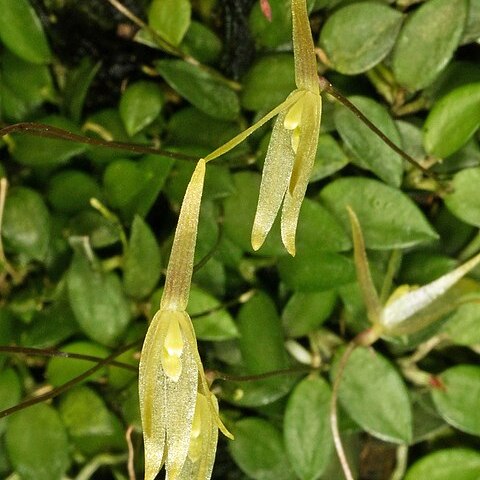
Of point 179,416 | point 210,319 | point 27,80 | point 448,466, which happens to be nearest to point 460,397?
point 448,466

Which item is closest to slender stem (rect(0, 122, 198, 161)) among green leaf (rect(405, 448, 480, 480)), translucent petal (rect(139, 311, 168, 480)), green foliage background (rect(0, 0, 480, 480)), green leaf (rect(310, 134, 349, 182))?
green foliage background (rect(0, 0, 480, 480))

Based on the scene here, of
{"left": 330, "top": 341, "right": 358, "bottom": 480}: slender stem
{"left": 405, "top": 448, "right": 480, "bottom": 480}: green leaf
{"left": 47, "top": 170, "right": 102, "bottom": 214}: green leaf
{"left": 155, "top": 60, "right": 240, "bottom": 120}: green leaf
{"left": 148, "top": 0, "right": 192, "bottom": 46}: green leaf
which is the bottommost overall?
{"left": 405, "top": 448, "right": 480, "bottom": 480}: green leaf

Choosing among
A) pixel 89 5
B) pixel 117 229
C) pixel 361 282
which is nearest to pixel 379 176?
pixel 361 282

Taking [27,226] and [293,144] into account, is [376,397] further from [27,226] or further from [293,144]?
[27,226]

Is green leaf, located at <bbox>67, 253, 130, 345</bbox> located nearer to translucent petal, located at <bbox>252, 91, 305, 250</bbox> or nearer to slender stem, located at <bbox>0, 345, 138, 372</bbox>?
slender stem, located at <bbox>0, 345, 138, 372</bbox>

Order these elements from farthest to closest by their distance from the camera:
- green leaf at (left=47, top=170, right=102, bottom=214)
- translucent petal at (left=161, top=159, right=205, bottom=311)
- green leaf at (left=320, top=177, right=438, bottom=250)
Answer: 1. green leaf at (left=47, top=170, right=102, bottom=214)
2. green leaf at (left=320, top=177, right=438, bottom=250)
3. translucent petal at (left=161, top=159, right=205, bottom=311)

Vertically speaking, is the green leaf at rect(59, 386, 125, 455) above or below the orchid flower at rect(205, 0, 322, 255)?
below

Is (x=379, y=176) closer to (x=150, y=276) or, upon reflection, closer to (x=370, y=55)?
(x=370, y=55)
